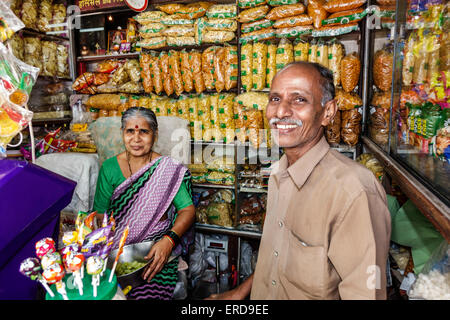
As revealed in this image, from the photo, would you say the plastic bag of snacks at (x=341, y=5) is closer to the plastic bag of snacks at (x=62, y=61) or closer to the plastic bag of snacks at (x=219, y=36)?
the plastic bag of snacks at (x=219, y=36)

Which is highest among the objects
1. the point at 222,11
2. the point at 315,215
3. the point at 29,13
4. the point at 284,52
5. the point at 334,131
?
the point at 29,13

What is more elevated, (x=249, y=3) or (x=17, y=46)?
(x=249, y=3)

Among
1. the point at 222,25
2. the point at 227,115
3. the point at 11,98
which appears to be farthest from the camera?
the point at 227,115

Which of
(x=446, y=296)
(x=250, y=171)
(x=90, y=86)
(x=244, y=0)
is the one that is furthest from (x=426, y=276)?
(x=90, y=86)

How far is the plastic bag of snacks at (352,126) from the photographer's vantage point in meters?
2.49

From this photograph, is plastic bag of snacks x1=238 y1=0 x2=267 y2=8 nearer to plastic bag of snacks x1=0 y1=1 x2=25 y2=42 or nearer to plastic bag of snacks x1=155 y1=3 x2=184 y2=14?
plastic bag of snacks x1=155 y1=3 x2=184 y2=14

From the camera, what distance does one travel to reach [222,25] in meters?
2.73

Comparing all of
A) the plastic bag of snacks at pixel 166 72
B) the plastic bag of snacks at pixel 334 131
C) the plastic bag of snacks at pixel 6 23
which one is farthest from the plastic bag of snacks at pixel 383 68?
the plastic bag of snacks at pixel 6 23

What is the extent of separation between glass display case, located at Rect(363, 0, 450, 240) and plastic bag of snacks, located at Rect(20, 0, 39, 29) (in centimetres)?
322

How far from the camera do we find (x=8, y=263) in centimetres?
79

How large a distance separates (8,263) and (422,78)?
1611mm

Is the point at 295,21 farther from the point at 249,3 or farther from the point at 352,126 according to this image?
the point at 352,126

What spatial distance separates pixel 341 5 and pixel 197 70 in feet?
4.41

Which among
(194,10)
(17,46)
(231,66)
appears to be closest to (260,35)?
(231,66)
